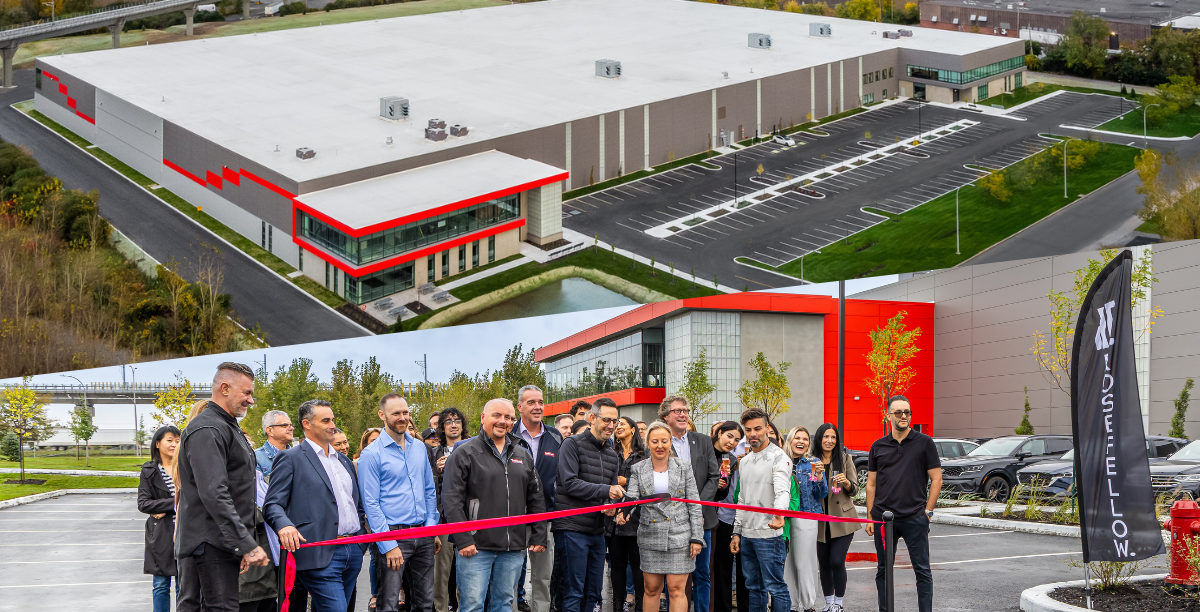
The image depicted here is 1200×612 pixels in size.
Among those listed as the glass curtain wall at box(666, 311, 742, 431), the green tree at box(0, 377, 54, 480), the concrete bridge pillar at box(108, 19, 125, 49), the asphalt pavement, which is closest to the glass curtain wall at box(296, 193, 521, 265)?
the asphalt pavement

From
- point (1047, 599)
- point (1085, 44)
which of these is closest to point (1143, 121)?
point (1085, 44)

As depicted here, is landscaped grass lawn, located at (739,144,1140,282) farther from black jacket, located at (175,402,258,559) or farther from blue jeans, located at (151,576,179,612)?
black jacket, located at (175,402,258,559)

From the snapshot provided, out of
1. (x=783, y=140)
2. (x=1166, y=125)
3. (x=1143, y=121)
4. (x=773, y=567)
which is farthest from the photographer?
(x=783, y=140)

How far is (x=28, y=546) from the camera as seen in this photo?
43.5 ft

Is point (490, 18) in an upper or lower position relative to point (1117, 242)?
upper

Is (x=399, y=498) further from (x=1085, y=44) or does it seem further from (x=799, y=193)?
(x=1085, y=44)

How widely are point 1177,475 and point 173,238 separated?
25722 mm

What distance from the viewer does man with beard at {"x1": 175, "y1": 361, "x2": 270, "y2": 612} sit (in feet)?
17.2

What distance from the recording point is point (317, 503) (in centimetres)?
632

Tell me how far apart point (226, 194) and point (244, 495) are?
26.3 metres

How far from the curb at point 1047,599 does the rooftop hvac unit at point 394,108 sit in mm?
27730

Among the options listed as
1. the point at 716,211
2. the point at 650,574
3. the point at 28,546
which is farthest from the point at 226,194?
the point at 650,574

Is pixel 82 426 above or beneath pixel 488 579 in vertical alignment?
beneath

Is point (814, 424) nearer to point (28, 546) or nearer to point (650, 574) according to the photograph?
point (28, 546)
